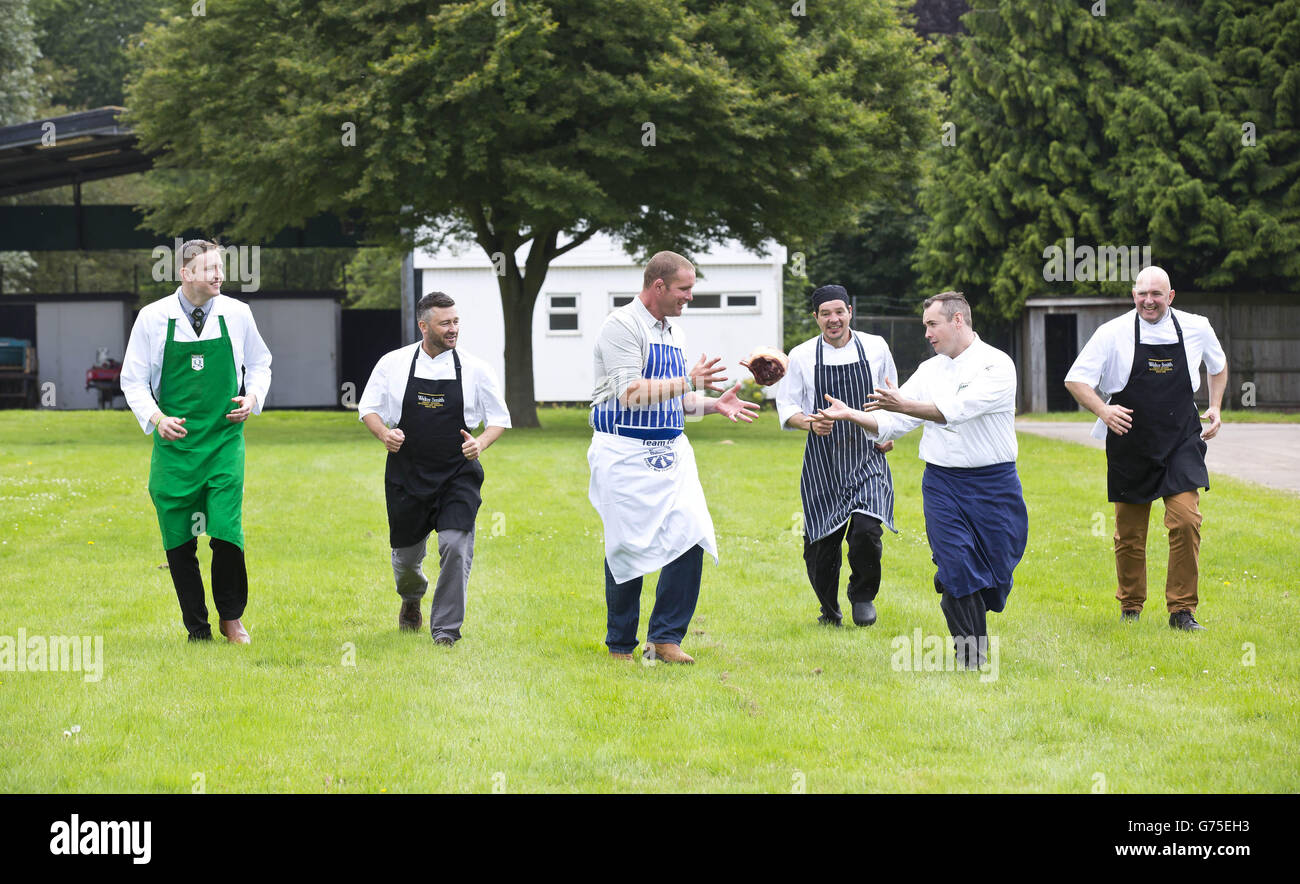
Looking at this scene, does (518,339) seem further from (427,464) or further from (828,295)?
(427,464)

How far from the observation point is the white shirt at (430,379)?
330 inches

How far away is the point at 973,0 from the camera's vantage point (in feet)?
128

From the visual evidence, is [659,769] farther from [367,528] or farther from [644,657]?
[367,528]

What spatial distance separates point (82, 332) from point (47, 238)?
125 inches

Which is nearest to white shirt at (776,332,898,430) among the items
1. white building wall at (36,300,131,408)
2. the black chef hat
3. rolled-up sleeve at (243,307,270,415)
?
the black chef hat

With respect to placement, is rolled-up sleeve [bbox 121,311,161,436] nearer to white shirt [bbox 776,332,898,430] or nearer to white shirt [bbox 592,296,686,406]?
white shirt [bbox 592,296,686,406]

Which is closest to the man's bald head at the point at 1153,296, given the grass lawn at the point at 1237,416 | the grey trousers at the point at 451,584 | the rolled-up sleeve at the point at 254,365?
the grey trousers at the point at 451,584

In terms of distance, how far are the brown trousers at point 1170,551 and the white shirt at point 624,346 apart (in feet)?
11.0

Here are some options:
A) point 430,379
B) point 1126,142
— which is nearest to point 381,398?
point 430,379

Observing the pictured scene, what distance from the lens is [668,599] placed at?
767 cm

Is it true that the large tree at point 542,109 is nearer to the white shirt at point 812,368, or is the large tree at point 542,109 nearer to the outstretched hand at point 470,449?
the white shirt at point 812,368

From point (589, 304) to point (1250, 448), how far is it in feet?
73.2

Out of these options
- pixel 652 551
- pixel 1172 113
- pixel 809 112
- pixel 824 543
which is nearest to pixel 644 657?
pixel 652 551

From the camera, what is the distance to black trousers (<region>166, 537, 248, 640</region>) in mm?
8148
